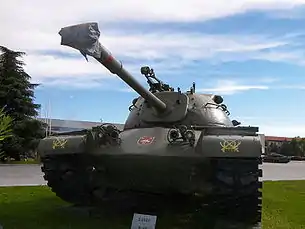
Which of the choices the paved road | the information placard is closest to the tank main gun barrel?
the information placard

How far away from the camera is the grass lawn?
848cm

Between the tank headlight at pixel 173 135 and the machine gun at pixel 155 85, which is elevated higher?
the machine gun at pixel 155 85

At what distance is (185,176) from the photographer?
831 cm

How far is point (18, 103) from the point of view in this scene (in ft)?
101

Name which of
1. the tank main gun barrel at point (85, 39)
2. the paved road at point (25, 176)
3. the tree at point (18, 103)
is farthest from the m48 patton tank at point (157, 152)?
the tree at point (18, 103)

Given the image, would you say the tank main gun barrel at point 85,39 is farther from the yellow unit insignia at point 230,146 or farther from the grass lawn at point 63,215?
the grass lawn at point 63,215

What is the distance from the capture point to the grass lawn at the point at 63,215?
8.48 meters

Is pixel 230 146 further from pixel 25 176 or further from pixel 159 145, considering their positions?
pixel 25 176

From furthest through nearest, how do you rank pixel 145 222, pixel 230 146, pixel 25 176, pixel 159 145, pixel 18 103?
1. pixel 18 103
2. pixel 25 176
3. pixel 159 145
4. pixel 230 146
5. pixel 145 222

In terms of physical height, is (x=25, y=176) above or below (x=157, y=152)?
below

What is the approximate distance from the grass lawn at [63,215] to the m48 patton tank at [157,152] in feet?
1.66

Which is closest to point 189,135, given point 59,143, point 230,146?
point 230,146

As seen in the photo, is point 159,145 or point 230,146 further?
point 159,145

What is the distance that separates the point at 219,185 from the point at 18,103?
24.3 m
